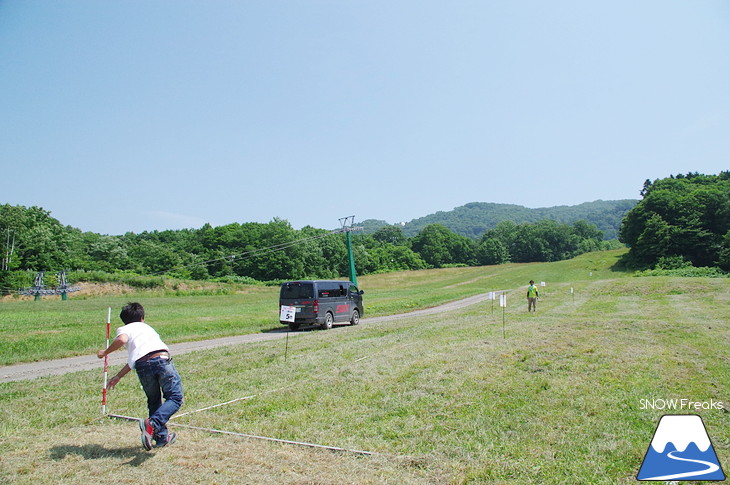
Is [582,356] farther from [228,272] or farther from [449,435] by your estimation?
[228,272]

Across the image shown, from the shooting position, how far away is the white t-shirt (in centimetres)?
552

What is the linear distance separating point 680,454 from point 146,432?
18.5ft

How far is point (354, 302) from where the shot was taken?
85.9ft

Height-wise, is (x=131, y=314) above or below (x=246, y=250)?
below

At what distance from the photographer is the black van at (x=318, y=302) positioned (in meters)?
22.6

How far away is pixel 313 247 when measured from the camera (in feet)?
363

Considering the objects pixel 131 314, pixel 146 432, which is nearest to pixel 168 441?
pixel 146 432

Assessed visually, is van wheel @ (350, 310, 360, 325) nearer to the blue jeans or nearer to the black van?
the black van

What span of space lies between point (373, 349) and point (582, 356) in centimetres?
520

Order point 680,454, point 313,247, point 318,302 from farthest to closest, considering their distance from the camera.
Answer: point 313,247
point 318,302
point 680,454

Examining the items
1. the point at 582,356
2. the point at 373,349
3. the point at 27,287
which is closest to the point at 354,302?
the point at 373,349

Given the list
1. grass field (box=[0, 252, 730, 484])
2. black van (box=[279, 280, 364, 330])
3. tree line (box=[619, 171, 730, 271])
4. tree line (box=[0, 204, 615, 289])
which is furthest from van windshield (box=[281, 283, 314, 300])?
tree line (box=[619, 171, 730, 271])

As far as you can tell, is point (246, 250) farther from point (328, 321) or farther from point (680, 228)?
point (328, 321)

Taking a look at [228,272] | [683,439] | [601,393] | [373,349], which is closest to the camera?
[683,439]
